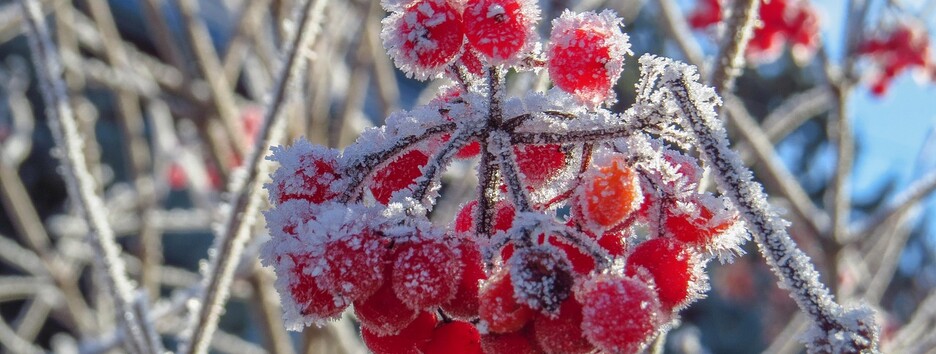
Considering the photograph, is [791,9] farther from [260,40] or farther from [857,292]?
[260,40]

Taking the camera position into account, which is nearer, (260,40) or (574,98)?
(574,98)

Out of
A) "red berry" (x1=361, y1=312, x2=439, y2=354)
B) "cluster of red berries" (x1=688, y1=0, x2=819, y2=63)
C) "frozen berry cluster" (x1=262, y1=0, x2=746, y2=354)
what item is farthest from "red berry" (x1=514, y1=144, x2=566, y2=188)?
"cluster of red berries" (x1=688, y1=0, x2=819, y2=63)

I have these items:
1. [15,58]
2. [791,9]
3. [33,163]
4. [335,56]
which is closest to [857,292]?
[791,9]

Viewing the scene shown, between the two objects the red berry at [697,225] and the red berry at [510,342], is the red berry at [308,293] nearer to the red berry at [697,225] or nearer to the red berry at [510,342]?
the red berry at [510,342]

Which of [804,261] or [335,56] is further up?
[335,56]

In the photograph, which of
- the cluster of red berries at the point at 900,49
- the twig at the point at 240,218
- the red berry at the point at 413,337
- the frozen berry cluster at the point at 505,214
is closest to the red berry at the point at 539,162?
the frozen berry cluster at the point at 505,214

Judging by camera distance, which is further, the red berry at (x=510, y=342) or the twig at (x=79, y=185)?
the twig at (x=79, y=185)
